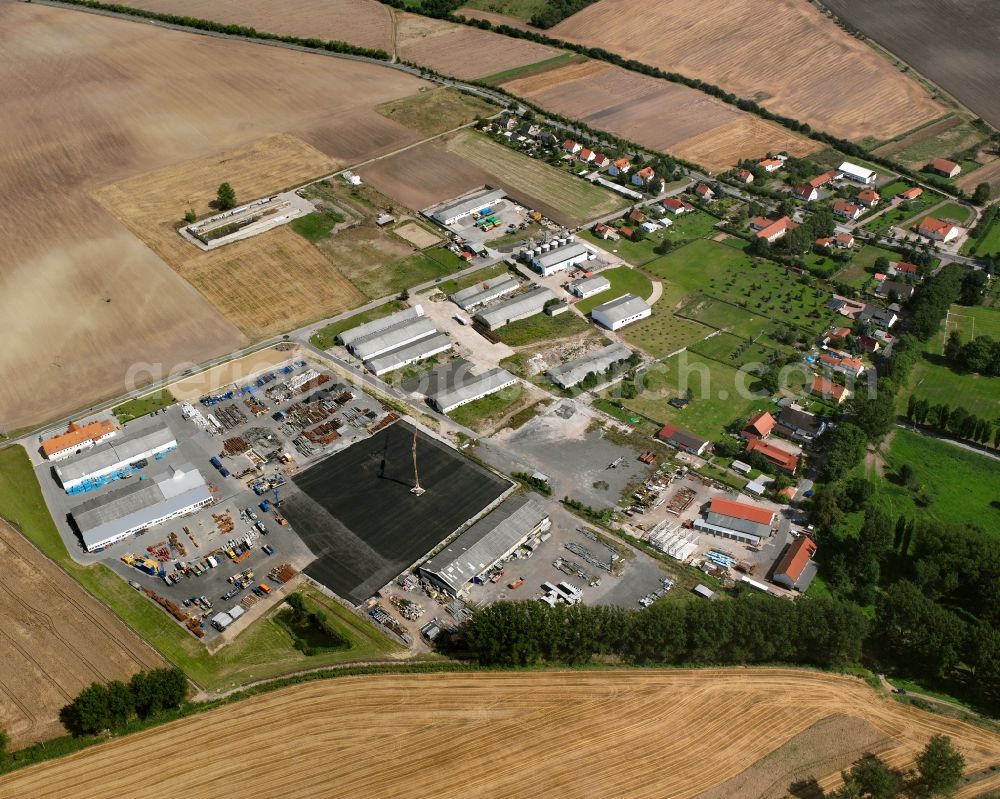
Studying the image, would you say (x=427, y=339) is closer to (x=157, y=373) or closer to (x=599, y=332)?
(x=599, y=332)

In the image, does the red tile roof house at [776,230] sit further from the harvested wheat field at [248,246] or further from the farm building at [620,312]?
the harvested wheat field at [248,246]

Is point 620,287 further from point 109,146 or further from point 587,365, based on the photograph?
point 109,146

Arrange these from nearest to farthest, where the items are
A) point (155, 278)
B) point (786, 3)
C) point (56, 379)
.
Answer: point (56, 379) < point (155, 278) < point (786, 3)

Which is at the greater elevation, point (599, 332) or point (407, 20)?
point (407, 20)

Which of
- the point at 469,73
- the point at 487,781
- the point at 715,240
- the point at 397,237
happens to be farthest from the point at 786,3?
the point at 487,781

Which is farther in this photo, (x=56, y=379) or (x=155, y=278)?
(x=155, y=278)

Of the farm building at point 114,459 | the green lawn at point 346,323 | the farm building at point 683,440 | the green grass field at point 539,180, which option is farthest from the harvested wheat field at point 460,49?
the farm building at point 114,459

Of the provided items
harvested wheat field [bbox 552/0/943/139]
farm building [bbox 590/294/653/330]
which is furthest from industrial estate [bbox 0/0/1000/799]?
harvested wheat field [bbox 552/0/943/139]
